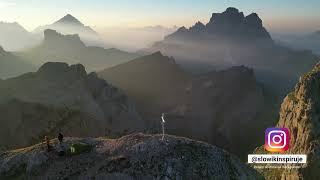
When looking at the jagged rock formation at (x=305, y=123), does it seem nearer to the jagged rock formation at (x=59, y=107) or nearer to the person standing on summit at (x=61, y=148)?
the jagged rock formation at (x=59, y=107)

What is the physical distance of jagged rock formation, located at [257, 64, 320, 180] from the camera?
103m

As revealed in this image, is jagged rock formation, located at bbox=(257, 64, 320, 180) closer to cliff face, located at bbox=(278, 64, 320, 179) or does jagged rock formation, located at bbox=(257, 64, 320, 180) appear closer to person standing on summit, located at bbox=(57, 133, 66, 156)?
cliff face, located at bbox=(278, 64, 320, 179)

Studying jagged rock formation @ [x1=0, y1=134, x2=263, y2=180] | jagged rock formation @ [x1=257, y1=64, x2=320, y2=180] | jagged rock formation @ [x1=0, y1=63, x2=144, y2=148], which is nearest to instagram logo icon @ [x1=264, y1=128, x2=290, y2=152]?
jagged rock formation @ [x1=257, y1=64, x2=320, y2=180]

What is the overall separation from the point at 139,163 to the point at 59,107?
107 metres

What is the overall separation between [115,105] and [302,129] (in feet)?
302

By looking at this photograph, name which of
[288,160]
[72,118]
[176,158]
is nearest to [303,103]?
[288,160]

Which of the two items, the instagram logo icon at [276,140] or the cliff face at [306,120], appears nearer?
the instagram logo icon at [276,140]

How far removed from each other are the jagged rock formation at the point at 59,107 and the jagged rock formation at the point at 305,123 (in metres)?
62.4

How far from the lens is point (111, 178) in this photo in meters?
45.8

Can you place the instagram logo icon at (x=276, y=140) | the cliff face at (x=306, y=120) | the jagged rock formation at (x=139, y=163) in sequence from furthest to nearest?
the cliff face at (x=306, y=120)
the instagram logo icon at (x=276, y=140)
the jagged rock formation at (x=139, y=163)

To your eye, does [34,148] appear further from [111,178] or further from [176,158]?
[176,158]

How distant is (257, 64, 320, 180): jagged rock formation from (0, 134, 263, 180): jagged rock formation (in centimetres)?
5593

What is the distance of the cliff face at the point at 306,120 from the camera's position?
105m

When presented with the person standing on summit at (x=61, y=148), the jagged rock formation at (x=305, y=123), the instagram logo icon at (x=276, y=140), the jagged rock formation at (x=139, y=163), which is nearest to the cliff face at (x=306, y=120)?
the jagged rock formation at (x=305, y=123)
